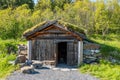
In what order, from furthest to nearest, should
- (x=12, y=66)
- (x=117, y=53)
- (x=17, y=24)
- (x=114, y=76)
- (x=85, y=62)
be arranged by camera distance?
(x=17, y=24) < (x=117, y=53) < (x=85, y=62) < (x=12, y=66) < (x=114, y=76)

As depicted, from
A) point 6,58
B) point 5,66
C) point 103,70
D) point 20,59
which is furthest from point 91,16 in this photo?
point 5,66

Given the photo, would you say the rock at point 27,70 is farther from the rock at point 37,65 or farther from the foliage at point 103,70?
the foliage at point 103,70

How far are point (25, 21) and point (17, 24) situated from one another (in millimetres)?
1944

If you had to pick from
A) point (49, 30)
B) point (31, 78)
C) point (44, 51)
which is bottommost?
point (31, 78)

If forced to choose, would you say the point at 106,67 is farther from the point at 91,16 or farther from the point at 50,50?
the point at 91,16

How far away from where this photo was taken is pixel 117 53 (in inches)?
861

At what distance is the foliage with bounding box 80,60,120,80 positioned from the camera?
1608 centimetres

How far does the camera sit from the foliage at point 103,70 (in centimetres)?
1608

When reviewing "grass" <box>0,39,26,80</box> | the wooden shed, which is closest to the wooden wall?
the wooden shed

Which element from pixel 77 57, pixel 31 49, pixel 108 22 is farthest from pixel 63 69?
pixel 108 22

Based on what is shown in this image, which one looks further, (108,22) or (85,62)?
(108,22)

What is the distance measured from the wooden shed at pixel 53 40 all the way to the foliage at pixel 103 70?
4.95ft

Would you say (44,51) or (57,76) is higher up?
(44,51)

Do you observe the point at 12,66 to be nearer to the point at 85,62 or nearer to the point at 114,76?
the point at 85,62
